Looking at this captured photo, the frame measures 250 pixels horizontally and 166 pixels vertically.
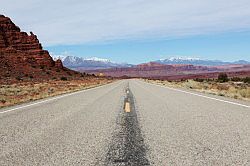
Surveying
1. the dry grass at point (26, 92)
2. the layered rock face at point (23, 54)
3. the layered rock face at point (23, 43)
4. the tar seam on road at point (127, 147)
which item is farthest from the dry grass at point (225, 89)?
the layered rock face at point (23, 43)

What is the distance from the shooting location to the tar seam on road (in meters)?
4.45

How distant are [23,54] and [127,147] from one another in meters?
98.3

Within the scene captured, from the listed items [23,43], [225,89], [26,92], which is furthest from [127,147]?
[23,43]

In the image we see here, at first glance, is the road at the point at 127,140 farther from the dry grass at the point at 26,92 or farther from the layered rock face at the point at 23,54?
the layered rock face at the point at 23,54

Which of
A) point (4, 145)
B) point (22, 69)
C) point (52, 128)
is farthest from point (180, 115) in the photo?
point (22, 69)

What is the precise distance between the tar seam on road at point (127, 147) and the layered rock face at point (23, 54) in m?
76.4

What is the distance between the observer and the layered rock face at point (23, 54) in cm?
8488

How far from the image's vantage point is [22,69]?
82938mm

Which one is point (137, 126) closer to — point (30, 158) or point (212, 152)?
point (212, 152)

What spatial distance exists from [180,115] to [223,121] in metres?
1.48

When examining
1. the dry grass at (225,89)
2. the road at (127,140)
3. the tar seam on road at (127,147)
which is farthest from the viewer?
the dry grass at (225,89)

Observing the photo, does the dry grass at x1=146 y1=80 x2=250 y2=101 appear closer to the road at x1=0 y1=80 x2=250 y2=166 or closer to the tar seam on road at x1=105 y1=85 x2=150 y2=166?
the road at x1=0 y1=80 x2=250 y2=166

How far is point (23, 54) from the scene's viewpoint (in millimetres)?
98250

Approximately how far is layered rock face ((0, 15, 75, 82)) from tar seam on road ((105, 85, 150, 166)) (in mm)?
76381
